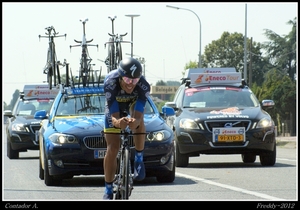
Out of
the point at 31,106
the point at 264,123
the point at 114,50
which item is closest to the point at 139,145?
the point at 264,123

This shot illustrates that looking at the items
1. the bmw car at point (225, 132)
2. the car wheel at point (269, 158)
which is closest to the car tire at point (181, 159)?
the bmw car at point (225, 132)

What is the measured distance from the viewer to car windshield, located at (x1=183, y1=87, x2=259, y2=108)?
19.8 meters

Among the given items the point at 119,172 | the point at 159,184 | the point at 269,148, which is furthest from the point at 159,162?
the point at 269,148

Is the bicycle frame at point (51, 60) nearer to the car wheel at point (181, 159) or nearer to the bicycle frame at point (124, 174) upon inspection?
the car wheel at point (181, 159)

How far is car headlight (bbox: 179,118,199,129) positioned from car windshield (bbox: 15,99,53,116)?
8.18 metres

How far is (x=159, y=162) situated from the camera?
13.9m

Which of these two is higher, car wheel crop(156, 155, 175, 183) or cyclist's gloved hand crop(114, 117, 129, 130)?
cyclist's gloved hand crop(114, 117, 129, 130)

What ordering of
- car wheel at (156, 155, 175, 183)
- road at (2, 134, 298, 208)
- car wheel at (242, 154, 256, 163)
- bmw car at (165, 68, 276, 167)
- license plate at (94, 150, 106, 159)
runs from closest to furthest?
road at (2, 134, 298, 208) → license plate at (94, 150, 106, 159) → car wheel at (156, 155, 175, 183) → bmw car at (165, 68, 276, 167) → car wheel at (242, 154, 256, 163)

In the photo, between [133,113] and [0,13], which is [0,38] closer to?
[0,13]

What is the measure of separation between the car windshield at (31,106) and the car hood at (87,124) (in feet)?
38.4

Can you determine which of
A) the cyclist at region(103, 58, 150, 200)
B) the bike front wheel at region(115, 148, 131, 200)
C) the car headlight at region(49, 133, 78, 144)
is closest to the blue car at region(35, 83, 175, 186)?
the car headlight at region(49, 133, 78, 144)

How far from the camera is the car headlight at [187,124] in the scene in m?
18.6

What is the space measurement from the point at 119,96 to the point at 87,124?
157 inches

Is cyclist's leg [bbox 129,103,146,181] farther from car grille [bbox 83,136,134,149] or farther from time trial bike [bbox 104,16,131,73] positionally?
time trial bike [bbox 104,16,131,73]
